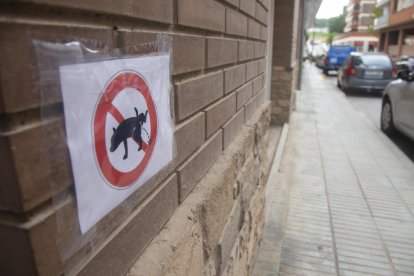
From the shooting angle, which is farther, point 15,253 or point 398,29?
point 398,29

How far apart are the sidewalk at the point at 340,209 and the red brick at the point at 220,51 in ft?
6.11

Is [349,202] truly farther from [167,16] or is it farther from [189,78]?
[167,16]

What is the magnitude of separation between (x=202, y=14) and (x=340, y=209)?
339 cm

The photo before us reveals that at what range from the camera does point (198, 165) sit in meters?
1.51

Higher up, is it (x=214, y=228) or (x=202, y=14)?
(x=202, y=14)

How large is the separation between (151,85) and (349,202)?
3.88 meters

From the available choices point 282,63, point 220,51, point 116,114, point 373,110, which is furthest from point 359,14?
point 116,114

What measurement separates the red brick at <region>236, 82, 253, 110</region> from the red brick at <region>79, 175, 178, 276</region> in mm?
1079

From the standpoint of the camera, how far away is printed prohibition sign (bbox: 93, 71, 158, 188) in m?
0.78

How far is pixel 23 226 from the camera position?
62 centimetres

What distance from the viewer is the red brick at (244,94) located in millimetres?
2225

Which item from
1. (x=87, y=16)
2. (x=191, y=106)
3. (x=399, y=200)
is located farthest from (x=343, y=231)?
(x=87, y=16)

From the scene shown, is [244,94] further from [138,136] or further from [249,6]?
[138,136]

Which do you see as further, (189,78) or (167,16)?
(189,78)
